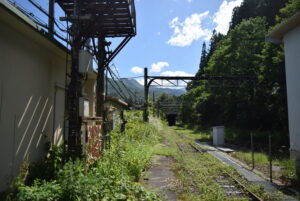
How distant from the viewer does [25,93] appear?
5.13 metres

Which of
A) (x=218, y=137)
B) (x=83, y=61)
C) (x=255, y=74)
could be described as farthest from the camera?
(x=255, y=74)

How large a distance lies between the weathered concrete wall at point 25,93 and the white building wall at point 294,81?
8.41 m

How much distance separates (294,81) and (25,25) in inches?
368

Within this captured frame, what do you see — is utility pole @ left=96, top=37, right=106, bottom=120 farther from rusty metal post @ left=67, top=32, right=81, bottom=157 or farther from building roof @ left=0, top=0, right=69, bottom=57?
rusty metal post @ left=67, top=32, right=81, bottom=157

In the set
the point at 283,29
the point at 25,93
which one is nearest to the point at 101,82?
the point at 25,93

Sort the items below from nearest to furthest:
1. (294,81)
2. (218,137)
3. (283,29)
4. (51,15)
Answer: (51,15)
(294,81)
(283,29)
(218,137)

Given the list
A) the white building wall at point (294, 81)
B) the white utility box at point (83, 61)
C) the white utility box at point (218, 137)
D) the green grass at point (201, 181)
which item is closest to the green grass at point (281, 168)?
the white building wall at point (294, 81)

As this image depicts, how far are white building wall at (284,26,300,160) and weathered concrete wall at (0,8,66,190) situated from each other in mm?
8413

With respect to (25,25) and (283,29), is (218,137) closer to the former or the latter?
(283,29)

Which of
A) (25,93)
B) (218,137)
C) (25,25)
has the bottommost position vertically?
(218,137)

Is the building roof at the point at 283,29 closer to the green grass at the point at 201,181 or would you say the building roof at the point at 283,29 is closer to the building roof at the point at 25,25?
the green grass at the point at 201,181

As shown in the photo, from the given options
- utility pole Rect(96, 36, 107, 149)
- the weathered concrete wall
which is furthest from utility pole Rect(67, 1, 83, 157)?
utility pole Rect(96, 36, 107, 149)

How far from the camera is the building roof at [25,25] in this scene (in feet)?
12.6

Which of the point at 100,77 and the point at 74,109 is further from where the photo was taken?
the point at 100,77
